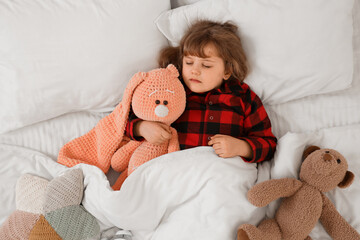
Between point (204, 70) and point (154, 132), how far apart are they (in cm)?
27

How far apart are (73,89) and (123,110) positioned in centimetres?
21

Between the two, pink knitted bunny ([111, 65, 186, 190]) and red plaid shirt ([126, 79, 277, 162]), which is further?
red plaid shirt ([126, 79, 277, 162])

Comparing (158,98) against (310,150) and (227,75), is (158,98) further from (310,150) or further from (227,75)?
(310,150)

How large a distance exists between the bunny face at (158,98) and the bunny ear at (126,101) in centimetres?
1

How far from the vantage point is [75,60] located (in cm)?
112

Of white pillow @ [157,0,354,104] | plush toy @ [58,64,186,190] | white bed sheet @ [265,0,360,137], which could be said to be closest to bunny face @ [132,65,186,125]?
plush toy @ [58,64,186,190]

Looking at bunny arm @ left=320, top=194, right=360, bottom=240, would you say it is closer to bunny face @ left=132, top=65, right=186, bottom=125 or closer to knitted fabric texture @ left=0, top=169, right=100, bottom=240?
bunny face @ left=132, top=65, right=186, bottom=125

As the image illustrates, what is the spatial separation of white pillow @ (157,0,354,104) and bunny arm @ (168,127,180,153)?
33 cm

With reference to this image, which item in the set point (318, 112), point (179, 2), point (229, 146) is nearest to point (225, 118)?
point (229, 146)

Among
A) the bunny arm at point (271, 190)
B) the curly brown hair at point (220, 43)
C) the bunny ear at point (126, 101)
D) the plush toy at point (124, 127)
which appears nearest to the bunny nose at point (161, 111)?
the plush toy at point (124, 127)

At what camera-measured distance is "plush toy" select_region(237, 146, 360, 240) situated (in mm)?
921

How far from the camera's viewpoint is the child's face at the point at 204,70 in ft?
3.60

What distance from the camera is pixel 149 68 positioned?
47.5 inches

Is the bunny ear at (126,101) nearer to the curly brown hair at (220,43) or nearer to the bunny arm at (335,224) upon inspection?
the curly brown hair at (220,43)
